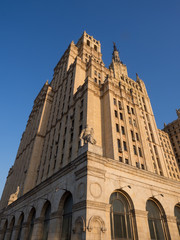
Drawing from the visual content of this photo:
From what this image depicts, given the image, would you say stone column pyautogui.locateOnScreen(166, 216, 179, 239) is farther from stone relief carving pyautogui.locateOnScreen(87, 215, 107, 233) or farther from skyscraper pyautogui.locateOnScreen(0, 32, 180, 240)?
stone relief carving pyautogui.locateOnScreen(87, 215, 107, 233)

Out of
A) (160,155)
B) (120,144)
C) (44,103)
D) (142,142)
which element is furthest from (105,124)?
(44,103)

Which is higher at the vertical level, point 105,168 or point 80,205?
point 105,168

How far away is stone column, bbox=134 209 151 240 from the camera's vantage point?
16.3 m

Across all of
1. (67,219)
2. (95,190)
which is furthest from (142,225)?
(67,219)

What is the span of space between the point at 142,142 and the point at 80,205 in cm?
2909

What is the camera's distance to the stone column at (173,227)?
1856 cm

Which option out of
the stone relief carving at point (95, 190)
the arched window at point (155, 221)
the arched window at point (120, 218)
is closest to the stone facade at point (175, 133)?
the arched window at point (155, 221)

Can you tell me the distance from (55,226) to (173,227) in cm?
1272

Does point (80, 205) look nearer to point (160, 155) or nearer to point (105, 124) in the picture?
point (105, 124)

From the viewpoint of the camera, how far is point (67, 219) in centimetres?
1688

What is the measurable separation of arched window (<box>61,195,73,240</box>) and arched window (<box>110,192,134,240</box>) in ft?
12.8

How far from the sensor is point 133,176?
19.7m

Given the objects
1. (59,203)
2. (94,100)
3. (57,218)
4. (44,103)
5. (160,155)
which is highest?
(44,103)

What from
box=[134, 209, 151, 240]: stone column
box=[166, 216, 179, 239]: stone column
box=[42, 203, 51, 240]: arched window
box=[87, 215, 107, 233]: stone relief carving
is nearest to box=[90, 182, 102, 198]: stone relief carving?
box=[87, 215, 107, 233]: stone relief carving
